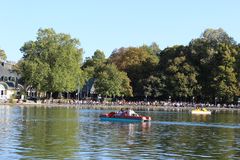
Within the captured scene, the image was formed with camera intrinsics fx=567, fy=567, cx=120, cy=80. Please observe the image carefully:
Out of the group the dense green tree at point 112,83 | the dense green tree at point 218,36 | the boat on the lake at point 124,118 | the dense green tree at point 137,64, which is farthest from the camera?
the dense green tree at point 218,36

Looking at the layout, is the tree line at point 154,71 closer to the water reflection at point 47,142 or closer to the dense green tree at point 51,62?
the dense green tree at point 51,62

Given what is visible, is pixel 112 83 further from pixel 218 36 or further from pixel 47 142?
pixel 47 142

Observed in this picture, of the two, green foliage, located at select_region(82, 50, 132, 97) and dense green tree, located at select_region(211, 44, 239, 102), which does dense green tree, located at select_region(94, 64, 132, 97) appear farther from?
dense green tree, located at select_region(211, 44, 239, 102)

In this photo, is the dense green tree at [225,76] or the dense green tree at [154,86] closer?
the dense green tree at [225,76]

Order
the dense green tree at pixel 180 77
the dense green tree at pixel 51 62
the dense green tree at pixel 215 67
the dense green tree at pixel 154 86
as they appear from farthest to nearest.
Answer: the dense green tree at pixel 154 86, the dense green tree at pixel 180 77, the dense green tree at pixel 215 67, the dense green tree at pixel 51 62

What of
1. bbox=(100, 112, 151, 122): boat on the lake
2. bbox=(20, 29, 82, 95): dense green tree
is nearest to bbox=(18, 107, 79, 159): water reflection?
bbox=(100, 112, 151, 122): boat on the lake

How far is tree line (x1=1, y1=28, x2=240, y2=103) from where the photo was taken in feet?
389

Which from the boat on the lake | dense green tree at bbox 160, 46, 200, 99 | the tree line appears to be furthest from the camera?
dense green tree at bbox 160, 46, 200, 99

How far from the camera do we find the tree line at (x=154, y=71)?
118438mm

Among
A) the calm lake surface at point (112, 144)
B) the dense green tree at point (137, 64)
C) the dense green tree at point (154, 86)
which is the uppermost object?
the dense green tree at point (137, 64)

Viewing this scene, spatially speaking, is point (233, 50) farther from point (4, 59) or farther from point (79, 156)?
point (79, 156)

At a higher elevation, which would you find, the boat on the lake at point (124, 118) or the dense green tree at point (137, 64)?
the dense green tree at point (137, 64)

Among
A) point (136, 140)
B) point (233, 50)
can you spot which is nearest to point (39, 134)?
point (136, 140)

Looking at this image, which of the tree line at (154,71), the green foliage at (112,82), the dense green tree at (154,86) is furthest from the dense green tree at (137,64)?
the green foliage at (112,82)
